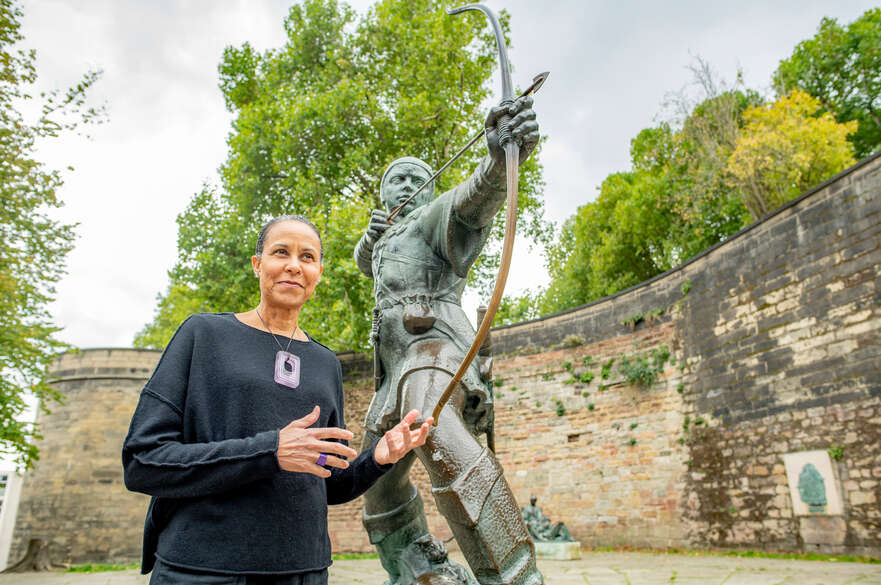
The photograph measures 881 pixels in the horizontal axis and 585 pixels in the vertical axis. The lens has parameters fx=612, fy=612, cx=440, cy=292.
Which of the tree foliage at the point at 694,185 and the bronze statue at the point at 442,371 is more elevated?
the tree foliage at the point at 694,185

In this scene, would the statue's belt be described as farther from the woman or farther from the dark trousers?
the dark trousers

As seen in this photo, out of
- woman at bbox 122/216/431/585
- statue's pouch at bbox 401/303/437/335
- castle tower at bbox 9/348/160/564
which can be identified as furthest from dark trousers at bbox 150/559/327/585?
castle tower at bbox 9/348/160/564

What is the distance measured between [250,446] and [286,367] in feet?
0.96

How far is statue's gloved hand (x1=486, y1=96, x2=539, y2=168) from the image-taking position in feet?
7.12

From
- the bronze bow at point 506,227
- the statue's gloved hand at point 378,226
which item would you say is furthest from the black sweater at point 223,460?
the statue's gloved hand at point 378,226

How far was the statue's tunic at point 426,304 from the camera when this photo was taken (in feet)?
8.78

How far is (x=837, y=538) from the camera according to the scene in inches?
A: 300

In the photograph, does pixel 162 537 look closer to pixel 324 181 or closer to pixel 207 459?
pixel 207 459

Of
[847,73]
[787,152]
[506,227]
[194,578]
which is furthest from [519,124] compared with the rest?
[847,73]

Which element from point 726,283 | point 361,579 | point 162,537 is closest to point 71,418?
point 361,579

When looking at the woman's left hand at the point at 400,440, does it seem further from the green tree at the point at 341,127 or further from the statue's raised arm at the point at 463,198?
the green tree at the point at 341,127

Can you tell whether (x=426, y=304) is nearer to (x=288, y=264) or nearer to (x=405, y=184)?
(x=405, y=184)

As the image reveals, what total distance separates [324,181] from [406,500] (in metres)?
12.3

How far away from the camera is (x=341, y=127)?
1405 centimetres
